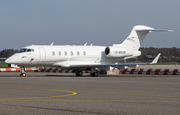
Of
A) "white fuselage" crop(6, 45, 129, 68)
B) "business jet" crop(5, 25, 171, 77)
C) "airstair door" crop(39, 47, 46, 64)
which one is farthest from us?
"airstair door" crop(39, 47, 46, 64)

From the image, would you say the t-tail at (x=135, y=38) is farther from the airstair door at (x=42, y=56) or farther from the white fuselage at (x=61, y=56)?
the airstair door at (x=42, y=56)

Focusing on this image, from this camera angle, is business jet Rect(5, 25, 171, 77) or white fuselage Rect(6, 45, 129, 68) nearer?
white fuselage Rect(6, 45, 129, 68)

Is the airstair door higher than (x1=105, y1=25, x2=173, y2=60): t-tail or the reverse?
the reverse

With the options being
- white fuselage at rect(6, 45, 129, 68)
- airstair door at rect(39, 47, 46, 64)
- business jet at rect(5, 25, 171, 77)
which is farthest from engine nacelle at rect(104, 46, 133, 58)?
airstair door at rect(39, 47, 46, 64)

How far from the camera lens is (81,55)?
30.9 m

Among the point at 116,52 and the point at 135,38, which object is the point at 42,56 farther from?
the point at 135,38

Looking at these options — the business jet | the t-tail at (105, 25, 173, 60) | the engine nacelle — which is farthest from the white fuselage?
the t-tail at (105, 25, 173, 60)

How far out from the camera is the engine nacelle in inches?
1261

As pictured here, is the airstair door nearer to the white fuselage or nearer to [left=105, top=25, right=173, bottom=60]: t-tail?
the white fuselage

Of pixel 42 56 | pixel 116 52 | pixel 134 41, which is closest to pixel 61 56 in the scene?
pixel 42 56

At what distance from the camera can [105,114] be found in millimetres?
7801

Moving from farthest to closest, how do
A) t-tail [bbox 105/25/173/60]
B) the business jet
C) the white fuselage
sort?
t-tail [bbox 105/25/173/60] → the business jet → the white fuselage

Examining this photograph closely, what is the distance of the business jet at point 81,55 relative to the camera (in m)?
28.4

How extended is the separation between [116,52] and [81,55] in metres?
4.02
